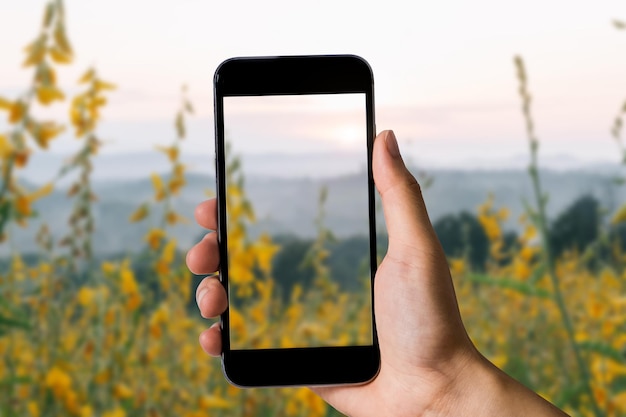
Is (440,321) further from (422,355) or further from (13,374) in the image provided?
(13,374)

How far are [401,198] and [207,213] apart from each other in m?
0.17

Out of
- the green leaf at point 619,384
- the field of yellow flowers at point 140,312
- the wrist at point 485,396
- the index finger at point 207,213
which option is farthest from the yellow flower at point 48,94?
the green leaf at point 619,384

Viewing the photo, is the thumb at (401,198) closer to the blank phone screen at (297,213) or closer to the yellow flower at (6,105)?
the blank phone screen at (297,213)

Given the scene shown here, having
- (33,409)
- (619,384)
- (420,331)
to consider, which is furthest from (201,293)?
(619,384)

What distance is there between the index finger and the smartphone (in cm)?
1

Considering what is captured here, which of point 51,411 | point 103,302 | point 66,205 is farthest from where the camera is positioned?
point 66,205

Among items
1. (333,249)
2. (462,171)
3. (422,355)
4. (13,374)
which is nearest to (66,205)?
(13,374)

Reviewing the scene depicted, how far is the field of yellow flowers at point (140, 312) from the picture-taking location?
790 millimetres

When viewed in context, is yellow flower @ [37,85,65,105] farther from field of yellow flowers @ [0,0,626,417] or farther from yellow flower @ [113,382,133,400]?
yellow flower @ [113,382,133,400]

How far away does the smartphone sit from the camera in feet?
1.95

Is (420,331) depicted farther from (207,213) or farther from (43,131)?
(43,131)

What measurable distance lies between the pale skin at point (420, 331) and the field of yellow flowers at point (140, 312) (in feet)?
0.50

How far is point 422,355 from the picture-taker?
0.57 meters

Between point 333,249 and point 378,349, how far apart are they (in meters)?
0.32
